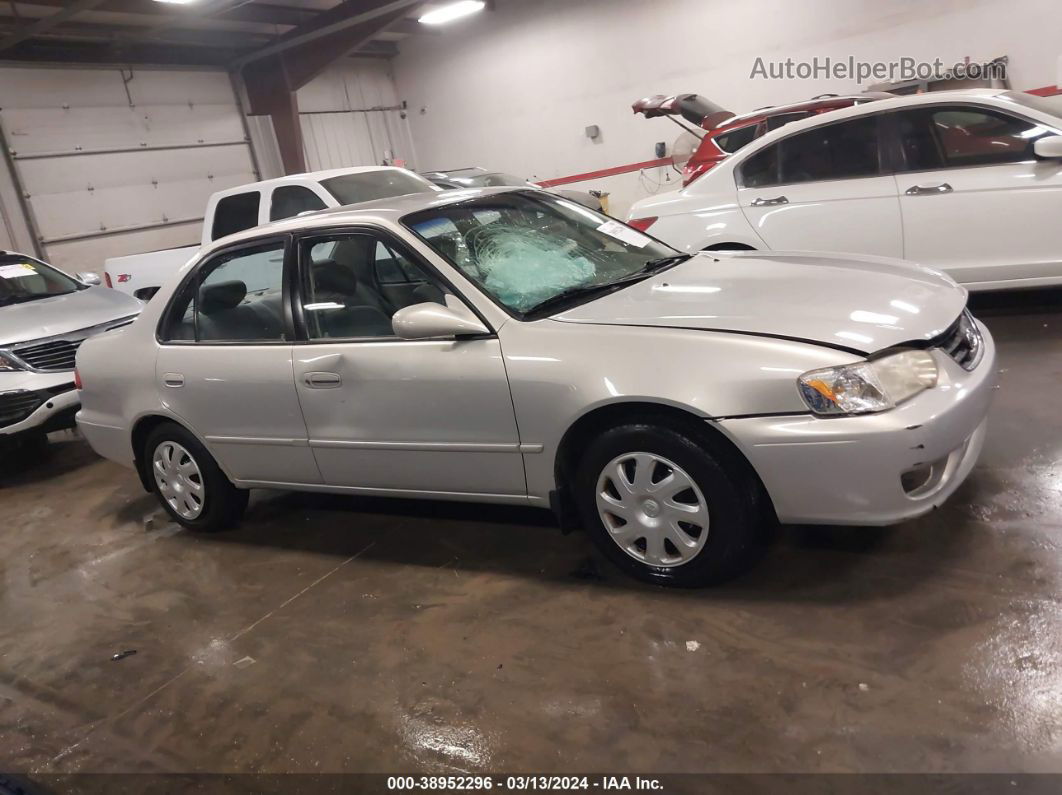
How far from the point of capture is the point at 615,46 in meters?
13.5

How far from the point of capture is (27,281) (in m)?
6.39

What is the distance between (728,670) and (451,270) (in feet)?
5.50

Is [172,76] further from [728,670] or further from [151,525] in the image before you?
[728,670]

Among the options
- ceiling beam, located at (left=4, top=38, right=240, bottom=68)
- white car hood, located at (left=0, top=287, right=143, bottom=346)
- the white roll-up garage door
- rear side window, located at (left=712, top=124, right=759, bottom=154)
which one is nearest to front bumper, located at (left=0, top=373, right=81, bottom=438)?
white car hood, located at (left=0, top=287, right=143, bottom=346)

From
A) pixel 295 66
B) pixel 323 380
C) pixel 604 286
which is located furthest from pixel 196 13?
pixel 604 286

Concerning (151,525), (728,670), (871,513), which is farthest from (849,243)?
(151,525)

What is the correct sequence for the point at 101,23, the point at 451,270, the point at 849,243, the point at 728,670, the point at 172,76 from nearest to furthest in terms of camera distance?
the point at 728,670
the point at 451,270
the point at 849,243
the point at 101,23
the point at 172,76

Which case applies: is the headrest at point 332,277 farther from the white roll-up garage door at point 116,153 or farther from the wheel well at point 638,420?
the white roll-up garage door at point 116,153

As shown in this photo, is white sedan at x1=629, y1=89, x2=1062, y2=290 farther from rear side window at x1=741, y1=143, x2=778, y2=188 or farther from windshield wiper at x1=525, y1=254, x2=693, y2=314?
windshield wiper at x1=525, y1=254, x2=693, y2=314

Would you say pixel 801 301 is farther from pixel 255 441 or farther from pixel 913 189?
pixel 913 189

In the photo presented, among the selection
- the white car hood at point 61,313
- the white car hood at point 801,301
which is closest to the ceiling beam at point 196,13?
the white car hood at point 61,313

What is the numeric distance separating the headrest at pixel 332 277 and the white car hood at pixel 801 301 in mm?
999

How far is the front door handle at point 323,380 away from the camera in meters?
3.12

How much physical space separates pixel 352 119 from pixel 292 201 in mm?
9845
